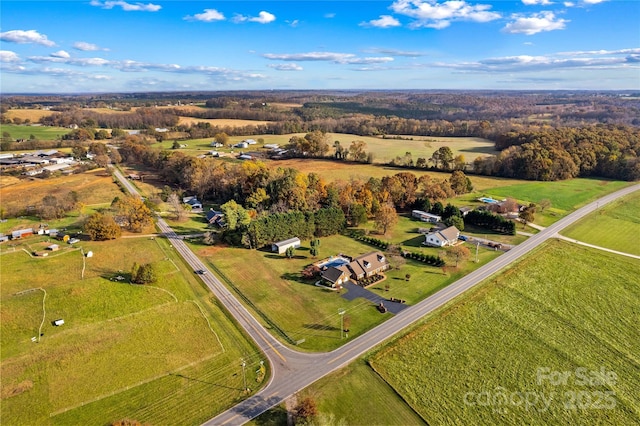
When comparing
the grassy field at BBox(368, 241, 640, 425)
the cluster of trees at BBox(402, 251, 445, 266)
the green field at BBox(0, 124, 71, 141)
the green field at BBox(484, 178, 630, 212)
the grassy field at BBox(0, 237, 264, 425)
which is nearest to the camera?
the grassy field at BBox(368, 241, 640, 425)

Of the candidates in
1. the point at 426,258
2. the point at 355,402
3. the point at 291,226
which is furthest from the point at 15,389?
the point at 426,258

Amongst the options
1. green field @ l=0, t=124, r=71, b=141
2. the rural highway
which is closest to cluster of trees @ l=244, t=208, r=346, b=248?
the rural highway

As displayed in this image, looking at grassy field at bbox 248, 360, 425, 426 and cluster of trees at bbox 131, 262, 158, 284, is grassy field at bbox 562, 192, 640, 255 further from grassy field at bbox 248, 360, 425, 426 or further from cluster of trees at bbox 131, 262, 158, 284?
cluster of trees at bbox 131, 262, 158, 284

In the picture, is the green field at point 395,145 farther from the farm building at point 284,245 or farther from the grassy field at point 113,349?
the grassy field at point 113,349

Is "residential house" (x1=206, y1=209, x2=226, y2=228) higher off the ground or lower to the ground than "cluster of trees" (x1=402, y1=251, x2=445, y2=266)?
higher

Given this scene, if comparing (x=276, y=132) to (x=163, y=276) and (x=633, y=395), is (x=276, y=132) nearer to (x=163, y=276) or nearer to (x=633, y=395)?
(x=163, y=276)

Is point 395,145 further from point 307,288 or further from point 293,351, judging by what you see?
point 293,351

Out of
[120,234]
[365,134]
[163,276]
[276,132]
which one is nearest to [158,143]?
[276,132]
